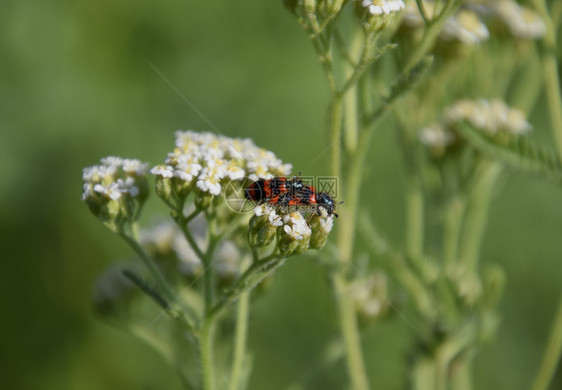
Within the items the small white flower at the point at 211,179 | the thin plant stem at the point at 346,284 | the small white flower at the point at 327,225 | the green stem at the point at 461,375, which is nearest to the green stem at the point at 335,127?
the thin plant stem at the point at 346,284

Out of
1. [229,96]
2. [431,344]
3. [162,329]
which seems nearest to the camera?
[431,344]

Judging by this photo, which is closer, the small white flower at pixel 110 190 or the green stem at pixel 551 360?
the small white flower at pixel 110 190

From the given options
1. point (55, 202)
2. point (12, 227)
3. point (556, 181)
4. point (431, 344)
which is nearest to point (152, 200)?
point (55, 202)

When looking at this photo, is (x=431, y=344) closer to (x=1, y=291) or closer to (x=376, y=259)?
(x=376, y=259)

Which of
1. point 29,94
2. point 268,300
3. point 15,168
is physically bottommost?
point 268,300

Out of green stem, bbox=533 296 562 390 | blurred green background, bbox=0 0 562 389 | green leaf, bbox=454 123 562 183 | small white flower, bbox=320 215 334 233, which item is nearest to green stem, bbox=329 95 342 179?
small white flower, bbox=320 215 334 233

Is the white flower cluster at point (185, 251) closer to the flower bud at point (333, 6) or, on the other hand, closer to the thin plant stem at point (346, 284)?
the thin plant stem at point (346, 284)
